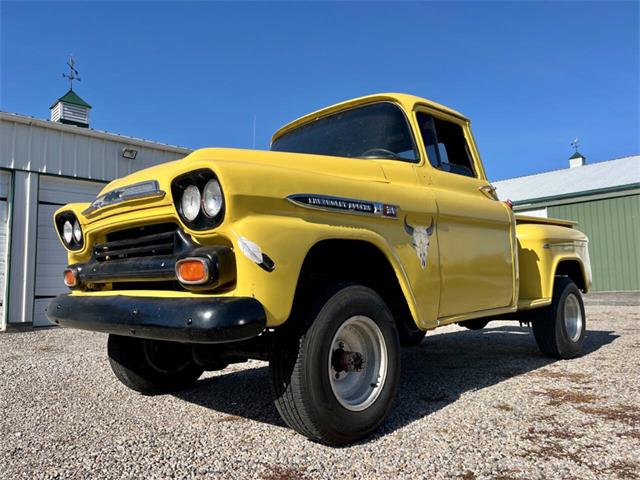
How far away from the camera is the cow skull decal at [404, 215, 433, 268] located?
3161 mm

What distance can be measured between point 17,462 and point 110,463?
0.49 metres

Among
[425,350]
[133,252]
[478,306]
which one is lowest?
[425,350]

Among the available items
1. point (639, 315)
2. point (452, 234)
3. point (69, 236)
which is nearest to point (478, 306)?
point (452, 234)

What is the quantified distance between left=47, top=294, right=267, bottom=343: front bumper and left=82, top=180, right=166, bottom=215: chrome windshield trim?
1.79ft

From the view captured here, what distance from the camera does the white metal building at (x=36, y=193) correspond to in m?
8.38

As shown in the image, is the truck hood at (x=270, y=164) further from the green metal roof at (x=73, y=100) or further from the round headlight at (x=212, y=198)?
the green metal roof at (x=73, y=100)

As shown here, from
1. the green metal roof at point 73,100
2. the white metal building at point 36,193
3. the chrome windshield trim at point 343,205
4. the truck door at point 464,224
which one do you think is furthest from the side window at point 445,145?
the green metal roof at point 73,100

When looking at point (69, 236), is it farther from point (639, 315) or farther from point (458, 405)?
point (639, 315)

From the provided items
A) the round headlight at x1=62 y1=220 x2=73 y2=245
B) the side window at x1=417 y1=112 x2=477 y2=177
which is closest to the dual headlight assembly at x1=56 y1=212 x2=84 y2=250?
the round headlight at x1=62 y1=220 x2=73 y2=245

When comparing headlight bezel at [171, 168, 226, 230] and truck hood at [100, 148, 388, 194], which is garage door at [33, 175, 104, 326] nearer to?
truck hood at [100, 148, 388, 194]

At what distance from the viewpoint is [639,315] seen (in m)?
9.37

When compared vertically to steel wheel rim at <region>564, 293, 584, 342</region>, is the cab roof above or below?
above

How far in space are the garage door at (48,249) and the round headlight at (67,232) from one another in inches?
245

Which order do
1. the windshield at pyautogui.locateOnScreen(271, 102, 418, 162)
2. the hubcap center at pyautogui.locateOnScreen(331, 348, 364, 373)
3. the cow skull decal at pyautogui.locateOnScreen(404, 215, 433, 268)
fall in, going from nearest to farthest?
the hubcap center at pyautogui.locateOnScreen(331, 348, 364, 373), the cow skull decal at pyautogui.locateOnScreen(404, 215, 433, 268), the windshield at pyautogui.locateOnScreen(271, 102, 418, 162)
